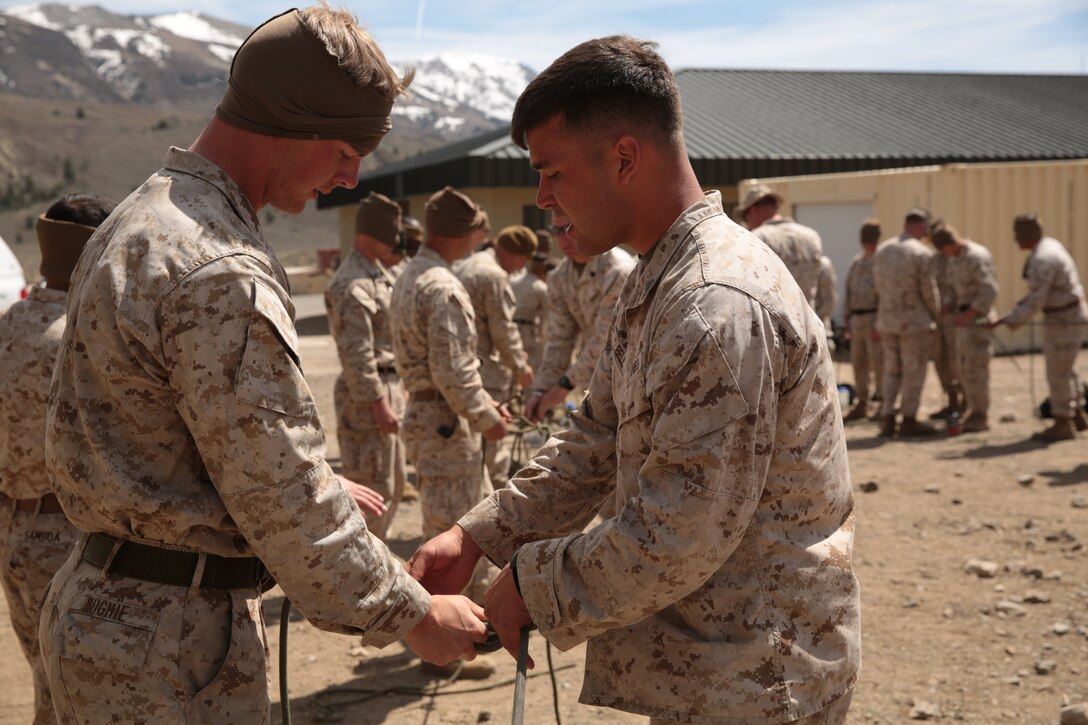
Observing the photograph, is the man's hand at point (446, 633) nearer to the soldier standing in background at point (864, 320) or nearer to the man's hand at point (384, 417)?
the man's hand at point (384, 417)

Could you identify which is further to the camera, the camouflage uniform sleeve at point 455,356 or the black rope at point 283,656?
the camouflage uniform sleeve at point 455,356

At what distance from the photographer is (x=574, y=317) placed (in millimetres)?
7621

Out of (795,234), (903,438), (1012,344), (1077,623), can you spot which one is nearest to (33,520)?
(1077,623)

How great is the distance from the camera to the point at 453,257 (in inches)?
253

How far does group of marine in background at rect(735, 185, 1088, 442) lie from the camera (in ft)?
34.7

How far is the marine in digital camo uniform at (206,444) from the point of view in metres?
2.21

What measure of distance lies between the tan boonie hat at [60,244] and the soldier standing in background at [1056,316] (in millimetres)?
9065

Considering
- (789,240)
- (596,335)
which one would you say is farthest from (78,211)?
(789,240)

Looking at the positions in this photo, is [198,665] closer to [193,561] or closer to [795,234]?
[193,561]

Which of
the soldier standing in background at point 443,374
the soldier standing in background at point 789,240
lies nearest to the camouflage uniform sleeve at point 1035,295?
the soldier standing in background at point 789,240

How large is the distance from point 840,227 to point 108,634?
1767 cm

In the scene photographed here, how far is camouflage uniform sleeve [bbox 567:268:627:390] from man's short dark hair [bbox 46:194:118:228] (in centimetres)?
309

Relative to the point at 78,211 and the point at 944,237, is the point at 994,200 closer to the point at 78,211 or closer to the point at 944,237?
the point at 944,237

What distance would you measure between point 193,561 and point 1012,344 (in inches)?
710
